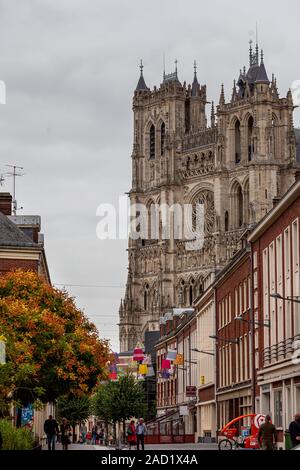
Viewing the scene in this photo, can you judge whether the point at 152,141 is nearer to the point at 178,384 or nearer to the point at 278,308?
the point at 178,384

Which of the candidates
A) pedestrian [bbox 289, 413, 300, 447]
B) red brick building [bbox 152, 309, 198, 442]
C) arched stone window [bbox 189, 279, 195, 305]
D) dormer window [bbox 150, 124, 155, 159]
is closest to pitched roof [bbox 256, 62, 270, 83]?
dormer window [bbox 150, 124, 155, 159]

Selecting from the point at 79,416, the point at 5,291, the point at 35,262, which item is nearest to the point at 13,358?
the point at 5,291

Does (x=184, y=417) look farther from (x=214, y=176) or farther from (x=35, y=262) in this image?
(x=214, y=176)

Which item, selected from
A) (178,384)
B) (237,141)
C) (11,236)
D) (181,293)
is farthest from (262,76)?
(11,236)

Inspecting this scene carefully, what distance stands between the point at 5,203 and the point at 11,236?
6667 mm

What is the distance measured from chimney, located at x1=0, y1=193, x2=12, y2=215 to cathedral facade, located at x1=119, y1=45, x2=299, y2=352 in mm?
72530

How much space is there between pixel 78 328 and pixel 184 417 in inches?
1498

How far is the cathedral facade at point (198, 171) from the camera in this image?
14488 cm

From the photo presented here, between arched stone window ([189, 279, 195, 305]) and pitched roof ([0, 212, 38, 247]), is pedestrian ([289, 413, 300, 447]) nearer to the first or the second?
pitched roof ([0, 212, 38, 247])

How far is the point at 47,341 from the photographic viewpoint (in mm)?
48344

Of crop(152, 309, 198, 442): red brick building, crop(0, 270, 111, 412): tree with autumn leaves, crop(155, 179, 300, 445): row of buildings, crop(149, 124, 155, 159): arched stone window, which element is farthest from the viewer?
crop(149, 124, 155, 159): arched stone window

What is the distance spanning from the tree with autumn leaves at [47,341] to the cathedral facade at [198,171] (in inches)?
3490

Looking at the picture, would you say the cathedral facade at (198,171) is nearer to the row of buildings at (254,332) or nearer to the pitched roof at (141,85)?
the pitched roof at (141,85)

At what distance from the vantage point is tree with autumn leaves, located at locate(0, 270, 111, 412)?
45938mm
